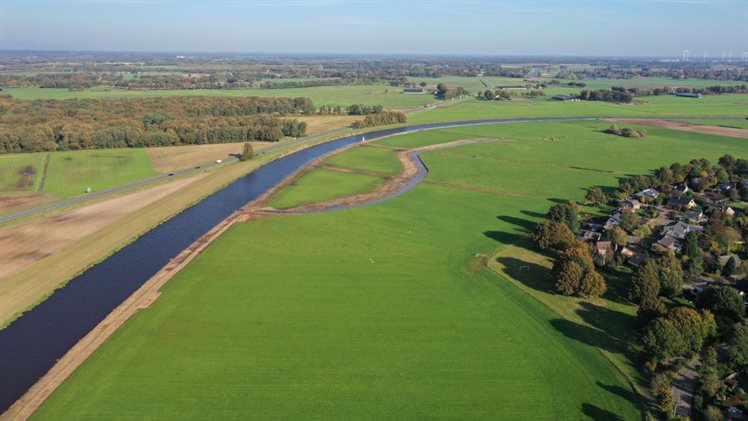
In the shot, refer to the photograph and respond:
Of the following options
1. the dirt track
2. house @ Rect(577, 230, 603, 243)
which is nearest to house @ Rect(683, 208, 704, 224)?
house @ Rect(577, 230, 603, 243)

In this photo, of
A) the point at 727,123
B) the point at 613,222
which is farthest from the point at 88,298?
the point at 727,123

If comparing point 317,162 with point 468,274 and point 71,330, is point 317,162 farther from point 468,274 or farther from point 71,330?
point 71,330

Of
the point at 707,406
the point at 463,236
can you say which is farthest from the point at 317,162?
the point at 707,406

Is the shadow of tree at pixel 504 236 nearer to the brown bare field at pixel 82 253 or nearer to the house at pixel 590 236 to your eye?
the house at pixel 590 236

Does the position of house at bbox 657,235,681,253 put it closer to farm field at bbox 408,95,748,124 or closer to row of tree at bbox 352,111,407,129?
row of tree at bbox 352,111,407,129

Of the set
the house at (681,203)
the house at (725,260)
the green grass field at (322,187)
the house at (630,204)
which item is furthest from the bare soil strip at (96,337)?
the house at (681,203)

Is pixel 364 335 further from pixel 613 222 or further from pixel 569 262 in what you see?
pixel 613 222
